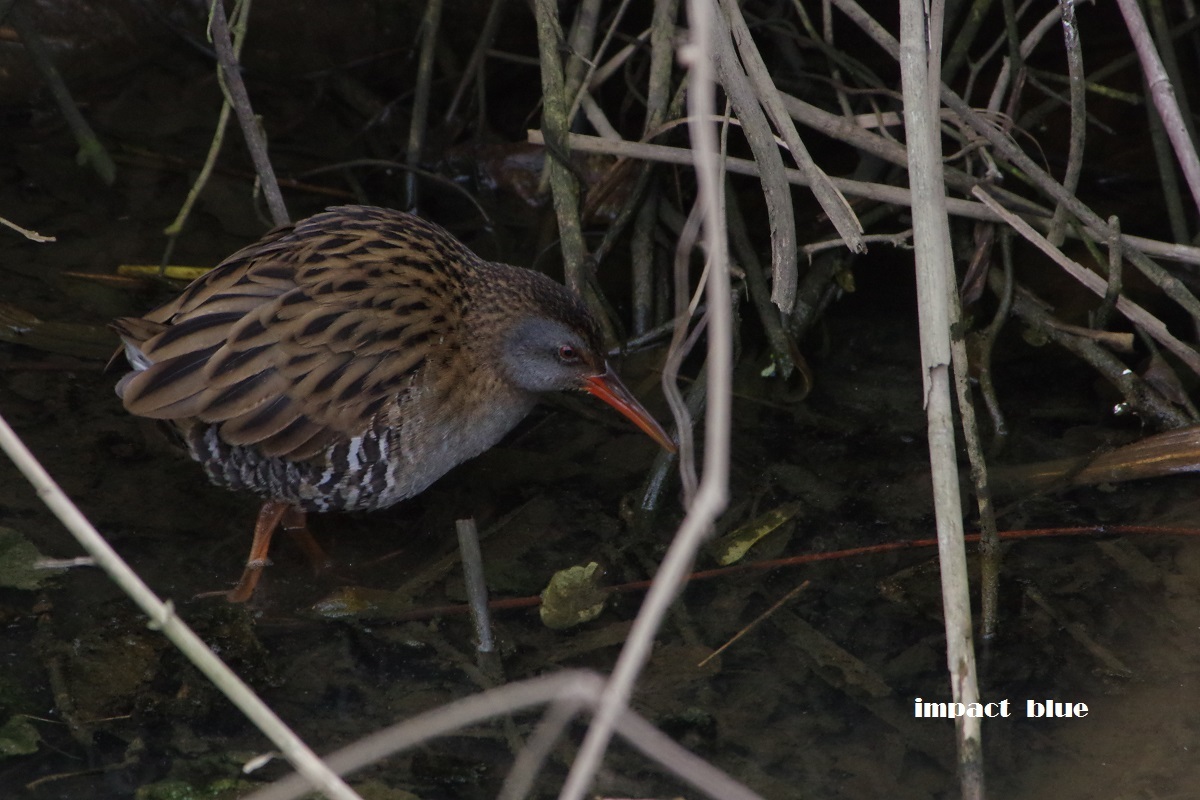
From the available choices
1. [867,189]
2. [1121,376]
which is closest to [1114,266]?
[1121,376]

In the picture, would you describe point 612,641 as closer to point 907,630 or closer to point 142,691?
point 907,630

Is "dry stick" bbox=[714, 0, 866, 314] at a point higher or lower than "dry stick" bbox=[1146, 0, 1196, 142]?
lower

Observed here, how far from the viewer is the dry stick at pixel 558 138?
12.4 ft

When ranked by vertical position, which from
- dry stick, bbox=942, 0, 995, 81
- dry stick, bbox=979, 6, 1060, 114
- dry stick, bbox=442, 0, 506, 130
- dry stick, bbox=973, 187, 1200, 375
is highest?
dry stick, bbox=442, 0, 506, 130

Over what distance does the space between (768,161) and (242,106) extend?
5.71 feet

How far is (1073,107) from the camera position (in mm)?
3535

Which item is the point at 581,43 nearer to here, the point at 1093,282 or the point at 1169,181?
the point at 1093,282

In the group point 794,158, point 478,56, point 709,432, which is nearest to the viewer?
point 709,432

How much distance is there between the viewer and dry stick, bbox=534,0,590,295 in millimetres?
3771

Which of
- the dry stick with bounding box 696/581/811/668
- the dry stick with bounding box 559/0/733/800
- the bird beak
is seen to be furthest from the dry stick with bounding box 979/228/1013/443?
the dry stick with bounding box 559/0/733/800

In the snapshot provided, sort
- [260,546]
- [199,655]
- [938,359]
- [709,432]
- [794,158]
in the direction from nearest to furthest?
1. [709,432]
2. [199,655]
3. [938,359]
4. [794,158]
5. [260,546]

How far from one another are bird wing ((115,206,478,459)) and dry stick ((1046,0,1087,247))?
1833mm

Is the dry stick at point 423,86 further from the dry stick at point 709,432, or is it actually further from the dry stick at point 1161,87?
the dry stick at point 709,432

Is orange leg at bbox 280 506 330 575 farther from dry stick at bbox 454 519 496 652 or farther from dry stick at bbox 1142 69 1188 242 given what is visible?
dry stick at bbox 1142 69 1188 242
